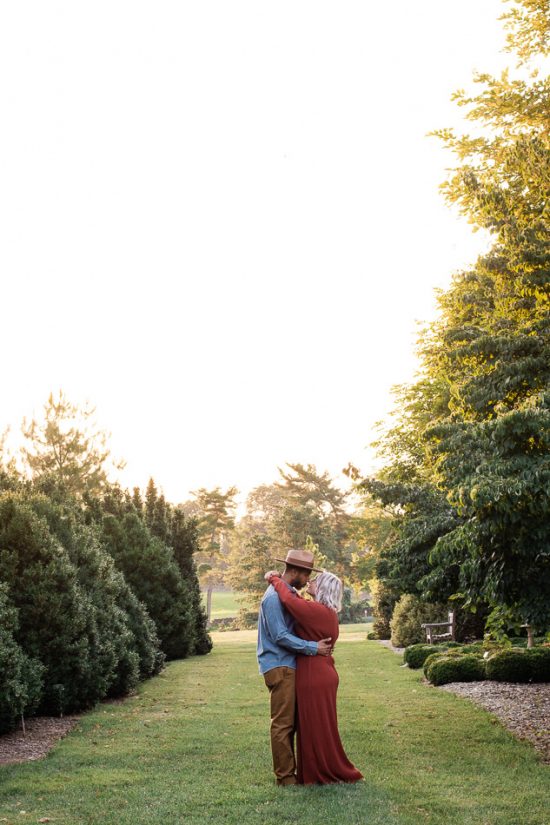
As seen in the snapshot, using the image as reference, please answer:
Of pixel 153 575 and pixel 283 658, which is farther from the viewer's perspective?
pixel 153 575

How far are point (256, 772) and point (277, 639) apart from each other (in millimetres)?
1878

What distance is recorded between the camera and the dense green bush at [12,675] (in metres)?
11.3

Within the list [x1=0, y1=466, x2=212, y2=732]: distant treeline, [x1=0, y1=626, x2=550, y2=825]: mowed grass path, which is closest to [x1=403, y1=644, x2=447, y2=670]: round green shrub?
[x1=0, y1=626, x2=550, y2=825]: mowed grass path

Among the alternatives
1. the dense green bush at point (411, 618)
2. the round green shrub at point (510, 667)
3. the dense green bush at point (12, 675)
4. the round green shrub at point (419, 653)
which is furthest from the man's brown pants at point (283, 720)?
the dense green bush at point (411, 618)

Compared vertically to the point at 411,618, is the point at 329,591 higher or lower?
higher

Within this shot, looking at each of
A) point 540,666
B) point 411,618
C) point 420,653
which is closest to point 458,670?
point 540,666

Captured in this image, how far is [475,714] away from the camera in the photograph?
1334cm

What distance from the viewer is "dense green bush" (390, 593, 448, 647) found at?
27.7 meters

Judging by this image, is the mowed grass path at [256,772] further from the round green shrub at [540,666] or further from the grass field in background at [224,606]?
the grass field in background at [224,606]

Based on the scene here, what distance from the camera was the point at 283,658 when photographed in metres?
8.31

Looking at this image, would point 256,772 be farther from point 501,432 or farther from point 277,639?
point 501,432

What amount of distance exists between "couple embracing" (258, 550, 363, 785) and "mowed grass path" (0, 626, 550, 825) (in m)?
0.24

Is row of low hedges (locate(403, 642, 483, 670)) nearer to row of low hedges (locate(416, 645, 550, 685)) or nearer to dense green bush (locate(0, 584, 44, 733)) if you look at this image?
row of low hedges (locate(416, 645, 550, 685))

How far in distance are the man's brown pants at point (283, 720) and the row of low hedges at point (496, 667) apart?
9463 mm
